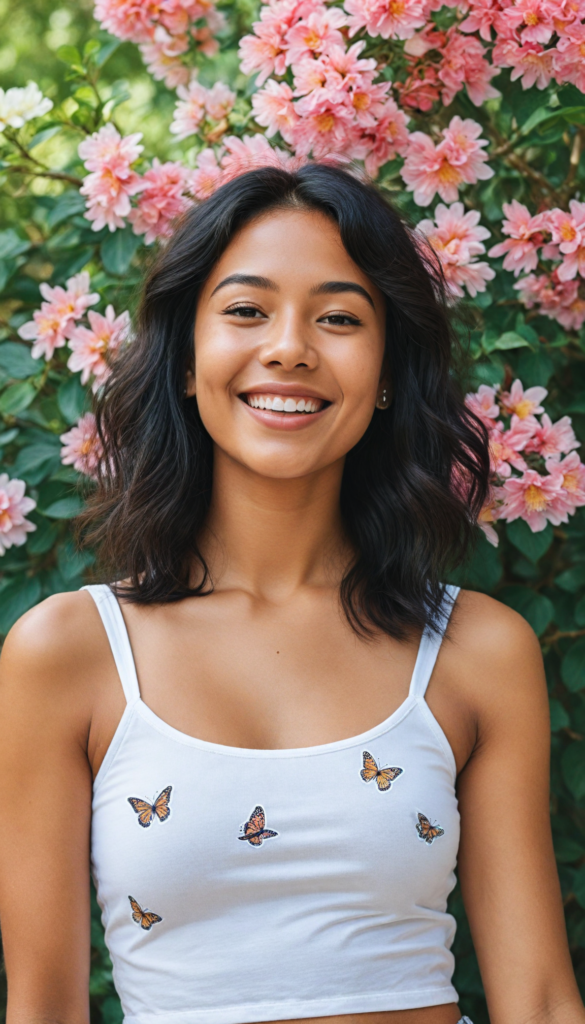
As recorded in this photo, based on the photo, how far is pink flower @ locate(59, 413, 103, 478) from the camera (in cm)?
200

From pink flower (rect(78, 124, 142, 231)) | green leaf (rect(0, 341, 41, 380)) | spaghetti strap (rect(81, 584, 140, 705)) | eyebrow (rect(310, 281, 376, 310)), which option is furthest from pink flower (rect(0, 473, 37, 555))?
eyebrow (rect(310, 281, 376, 310))

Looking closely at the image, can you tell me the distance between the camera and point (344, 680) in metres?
1.68

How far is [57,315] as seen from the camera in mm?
2033

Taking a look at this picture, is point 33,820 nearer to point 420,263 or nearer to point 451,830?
point 451,830

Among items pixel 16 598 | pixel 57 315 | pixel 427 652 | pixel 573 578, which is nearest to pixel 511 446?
pixel 573 578

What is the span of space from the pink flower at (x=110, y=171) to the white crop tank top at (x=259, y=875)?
94cm

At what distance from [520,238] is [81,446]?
0.90 meters

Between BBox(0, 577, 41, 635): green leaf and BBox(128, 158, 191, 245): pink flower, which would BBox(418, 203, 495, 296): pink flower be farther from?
BBox(0, 577, 41, 635): green leaf

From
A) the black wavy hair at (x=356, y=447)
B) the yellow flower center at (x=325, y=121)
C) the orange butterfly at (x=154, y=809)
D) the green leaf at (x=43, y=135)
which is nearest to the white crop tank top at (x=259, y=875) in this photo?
the orange butterfly at (x=154, y=809)

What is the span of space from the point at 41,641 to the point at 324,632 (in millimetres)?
457

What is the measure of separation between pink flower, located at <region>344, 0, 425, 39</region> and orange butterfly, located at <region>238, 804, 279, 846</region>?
1330 millimetres

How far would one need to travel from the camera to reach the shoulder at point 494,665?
A: 1718 mm

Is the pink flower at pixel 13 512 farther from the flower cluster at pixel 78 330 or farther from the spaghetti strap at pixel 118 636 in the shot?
the spaghetti strap at pixel 118 636

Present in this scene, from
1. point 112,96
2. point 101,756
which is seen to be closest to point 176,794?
point 101,756
